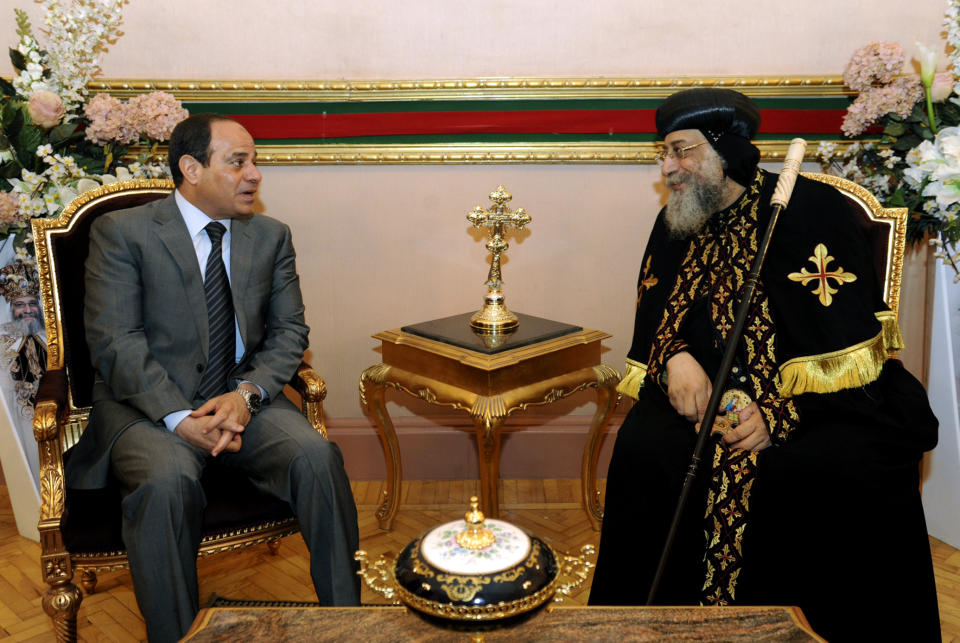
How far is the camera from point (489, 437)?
2.82 meters

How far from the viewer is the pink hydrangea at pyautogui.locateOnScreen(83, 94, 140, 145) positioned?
293 cm

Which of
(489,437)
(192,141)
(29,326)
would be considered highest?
(192,141)

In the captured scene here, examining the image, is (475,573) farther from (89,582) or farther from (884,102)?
(884,102)

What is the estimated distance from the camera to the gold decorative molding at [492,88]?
331 cm

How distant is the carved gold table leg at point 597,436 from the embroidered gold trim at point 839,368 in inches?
35.5

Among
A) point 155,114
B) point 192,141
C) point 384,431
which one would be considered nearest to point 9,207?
point 155,114

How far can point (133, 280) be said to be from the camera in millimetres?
2488

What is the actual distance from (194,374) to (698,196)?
1651 millimetres

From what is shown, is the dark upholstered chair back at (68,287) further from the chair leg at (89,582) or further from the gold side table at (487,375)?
the gold side table at (487,375)

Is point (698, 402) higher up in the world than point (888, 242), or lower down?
lower down

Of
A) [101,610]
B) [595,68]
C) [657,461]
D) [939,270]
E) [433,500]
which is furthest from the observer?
[433,500]

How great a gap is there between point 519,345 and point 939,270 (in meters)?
1.66

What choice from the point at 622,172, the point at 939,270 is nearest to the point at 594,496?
the point at 622,172

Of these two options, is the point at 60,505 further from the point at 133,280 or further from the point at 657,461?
the point at 657,461
